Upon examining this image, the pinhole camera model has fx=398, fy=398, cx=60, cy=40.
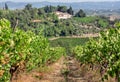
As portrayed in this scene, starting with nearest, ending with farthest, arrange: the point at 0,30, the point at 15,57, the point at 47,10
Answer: the point at 0,30 → the point at 15,57 → the point at 47,10

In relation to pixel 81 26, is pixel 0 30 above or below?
above

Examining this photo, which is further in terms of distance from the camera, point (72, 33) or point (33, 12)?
point (33, 12)

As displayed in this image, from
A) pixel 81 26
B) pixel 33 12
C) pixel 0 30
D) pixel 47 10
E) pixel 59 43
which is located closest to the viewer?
pixel 0 30

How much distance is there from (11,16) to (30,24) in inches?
257

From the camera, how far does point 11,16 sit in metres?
118

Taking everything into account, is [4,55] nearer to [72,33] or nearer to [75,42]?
[75,42]

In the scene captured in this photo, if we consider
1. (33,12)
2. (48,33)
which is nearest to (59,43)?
(48,33)

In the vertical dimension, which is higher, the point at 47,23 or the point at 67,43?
the point at 67,43

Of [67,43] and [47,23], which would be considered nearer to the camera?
[67,43]

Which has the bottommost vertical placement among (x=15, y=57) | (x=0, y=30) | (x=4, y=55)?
(x=15, y=57)

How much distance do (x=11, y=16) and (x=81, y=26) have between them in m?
40.8

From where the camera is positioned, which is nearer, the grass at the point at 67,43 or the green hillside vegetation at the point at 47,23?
the grass at the point at 67,43

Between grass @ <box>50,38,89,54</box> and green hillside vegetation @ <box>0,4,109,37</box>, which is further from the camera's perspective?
green hillside vegetation @ <box>0,4,109,37</box>

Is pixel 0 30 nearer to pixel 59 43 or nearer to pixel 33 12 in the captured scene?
pixel 59 43
